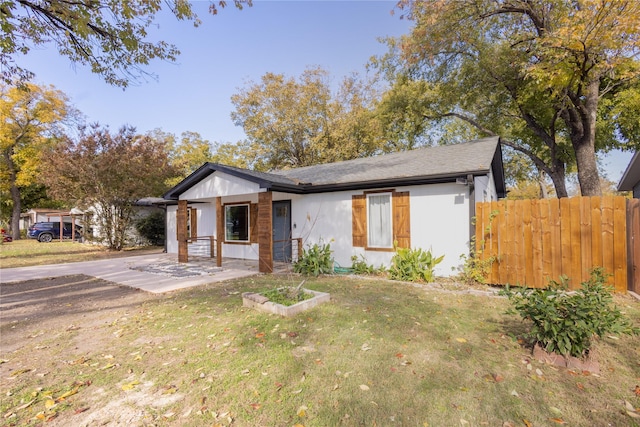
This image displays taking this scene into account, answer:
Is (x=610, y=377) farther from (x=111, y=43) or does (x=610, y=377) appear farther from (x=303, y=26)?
(x=303, y=26)

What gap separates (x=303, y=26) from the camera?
1180cm

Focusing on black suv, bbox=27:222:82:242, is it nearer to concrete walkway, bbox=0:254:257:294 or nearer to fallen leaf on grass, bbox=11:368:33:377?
concrete walkway, bbox=0:254:257:294

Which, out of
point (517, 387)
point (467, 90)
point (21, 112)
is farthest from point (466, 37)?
point (21, 112)

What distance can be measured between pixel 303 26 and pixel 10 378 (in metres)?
12.8

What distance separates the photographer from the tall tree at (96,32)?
5750 millimetres

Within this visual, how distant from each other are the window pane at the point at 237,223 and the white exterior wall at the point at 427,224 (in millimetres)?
3648

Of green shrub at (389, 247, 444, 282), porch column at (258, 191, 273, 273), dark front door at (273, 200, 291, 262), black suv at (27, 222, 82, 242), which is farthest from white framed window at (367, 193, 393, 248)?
black suv at (27, 222, 82, 242)

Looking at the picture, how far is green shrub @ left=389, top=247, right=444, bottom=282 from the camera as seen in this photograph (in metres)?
7.20

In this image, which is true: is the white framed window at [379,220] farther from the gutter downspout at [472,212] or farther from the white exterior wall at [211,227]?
the white exterior wall at [211,227]

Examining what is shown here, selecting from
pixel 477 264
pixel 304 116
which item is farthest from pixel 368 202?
pixel 304 116

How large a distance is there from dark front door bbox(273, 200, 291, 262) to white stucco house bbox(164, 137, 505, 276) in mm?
36

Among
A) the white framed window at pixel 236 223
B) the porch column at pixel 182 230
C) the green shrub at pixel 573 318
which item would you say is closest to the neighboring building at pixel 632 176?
the green shrub at pixel 573 318

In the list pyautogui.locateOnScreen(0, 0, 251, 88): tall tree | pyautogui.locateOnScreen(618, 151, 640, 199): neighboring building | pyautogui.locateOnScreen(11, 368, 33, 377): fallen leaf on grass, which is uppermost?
pyautogui.locateOnScreen(0, 0, 251, 88): tall tree

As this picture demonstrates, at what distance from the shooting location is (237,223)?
38.3 ft
